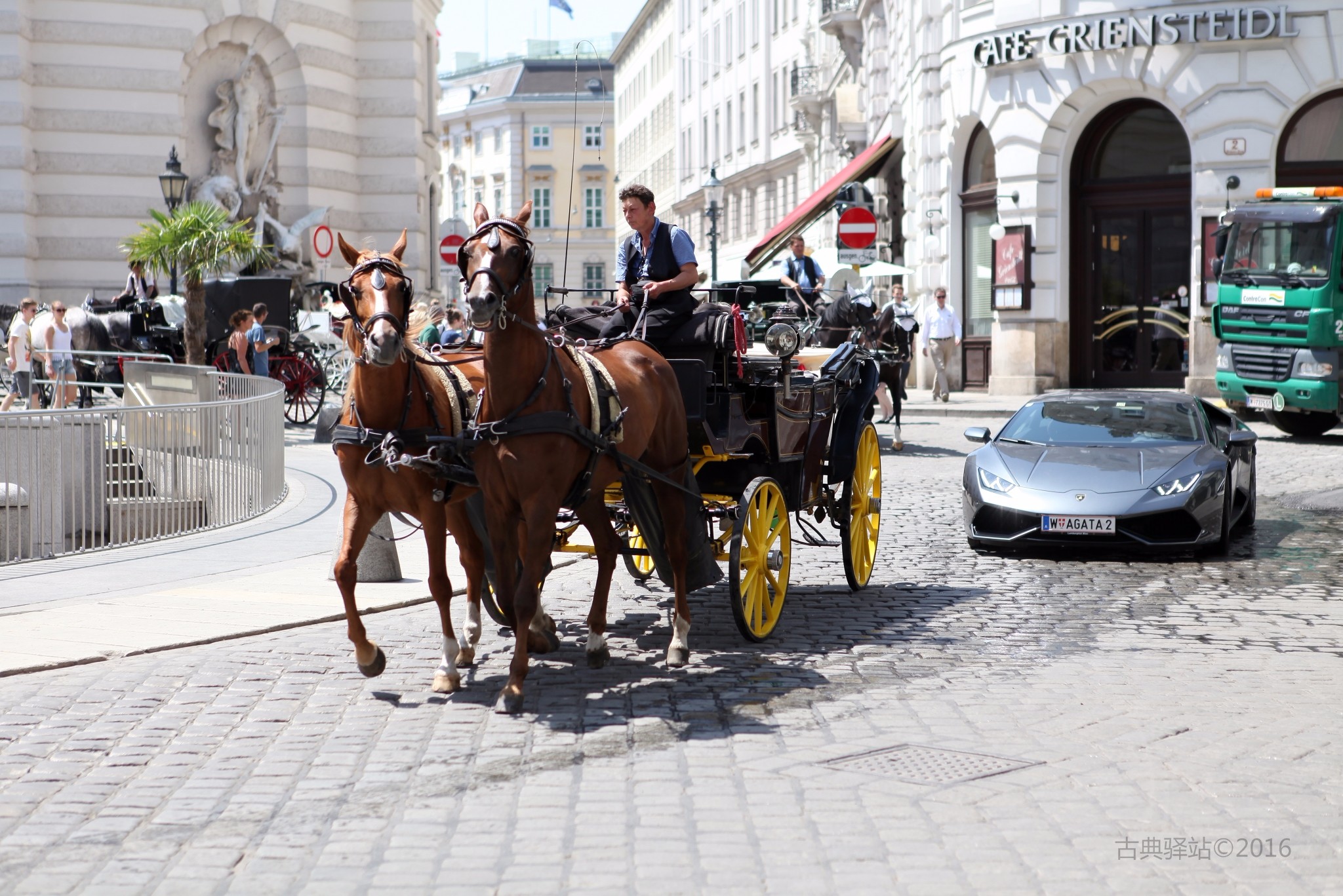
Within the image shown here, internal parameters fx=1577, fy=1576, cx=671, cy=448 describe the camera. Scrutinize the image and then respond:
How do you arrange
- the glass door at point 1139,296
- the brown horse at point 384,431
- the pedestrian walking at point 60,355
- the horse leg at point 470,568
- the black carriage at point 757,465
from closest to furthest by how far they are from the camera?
the brown horse at point 384,431 → the horse leg at point 470,568 → the black carriage at point 757,465 → the pedestrian walking at point 60,355 → the glass door at point 1139,296

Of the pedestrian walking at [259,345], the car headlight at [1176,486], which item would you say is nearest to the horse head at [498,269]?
the car headlight at [1176,486]

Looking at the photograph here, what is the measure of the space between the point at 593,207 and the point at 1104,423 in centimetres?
6527

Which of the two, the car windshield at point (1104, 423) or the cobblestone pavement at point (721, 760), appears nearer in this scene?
the cobblestone pavement at point (721, 760)

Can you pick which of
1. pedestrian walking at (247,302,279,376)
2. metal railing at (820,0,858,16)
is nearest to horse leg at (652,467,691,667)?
pedestrian walking at (247,302,279,376)

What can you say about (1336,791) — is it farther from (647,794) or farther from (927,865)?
(647,794)

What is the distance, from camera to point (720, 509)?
9008 mm

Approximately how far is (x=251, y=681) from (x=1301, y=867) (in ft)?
15.9

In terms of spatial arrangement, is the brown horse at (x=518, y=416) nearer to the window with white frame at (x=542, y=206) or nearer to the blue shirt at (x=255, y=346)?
the blue shirt at (x=255, y=346)

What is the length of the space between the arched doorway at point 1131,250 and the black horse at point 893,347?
1066cm

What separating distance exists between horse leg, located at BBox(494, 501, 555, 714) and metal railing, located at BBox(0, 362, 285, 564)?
19.7ft

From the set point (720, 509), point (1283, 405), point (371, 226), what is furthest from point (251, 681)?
point (371, 226)

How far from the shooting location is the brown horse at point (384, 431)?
23.0 ft

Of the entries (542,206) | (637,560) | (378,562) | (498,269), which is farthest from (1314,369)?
(542,206)

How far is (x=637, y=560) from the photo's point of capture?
10594 mm
